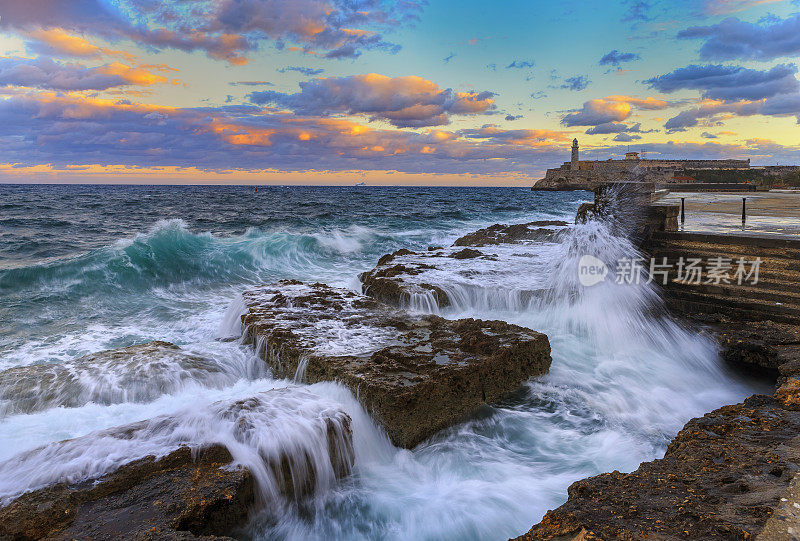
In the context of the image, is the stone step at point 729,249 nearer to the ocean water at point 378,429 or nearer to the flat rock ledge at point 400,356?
the ocean water at point 378,429

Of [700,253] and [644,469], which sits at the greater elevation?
[700,253]

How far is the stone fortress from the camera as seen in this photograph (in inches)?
2238

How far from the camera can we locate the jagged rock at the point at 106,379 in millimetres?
4469

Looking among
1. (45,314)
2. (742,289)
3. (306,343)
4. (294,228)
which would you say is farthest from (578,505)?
(294,228)

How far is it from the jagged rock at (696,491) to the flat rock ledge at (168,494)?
1.70 meters

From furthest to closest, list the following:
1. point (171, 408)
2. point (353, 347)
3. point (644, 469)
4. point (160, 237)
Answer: point (160, 237) < point (353, 347) < point (171, 408) < point (644, 469)

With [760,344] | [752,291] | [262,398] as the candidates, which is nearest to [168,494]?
[262,398]

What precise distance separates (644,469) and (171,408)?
13.0 ft

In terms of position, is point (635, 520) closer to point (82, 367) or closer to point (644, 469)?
point (644, 469)

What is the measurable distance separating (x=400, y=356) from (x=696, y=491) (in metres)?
2.66

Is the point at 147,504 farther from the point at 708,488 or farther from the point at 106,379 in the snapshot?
the point at 708,488

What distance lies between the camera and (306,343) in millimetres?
4938

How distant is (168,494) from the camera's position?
2.59 m

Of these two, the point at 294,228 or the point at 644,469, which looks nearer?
the point at 644,469
